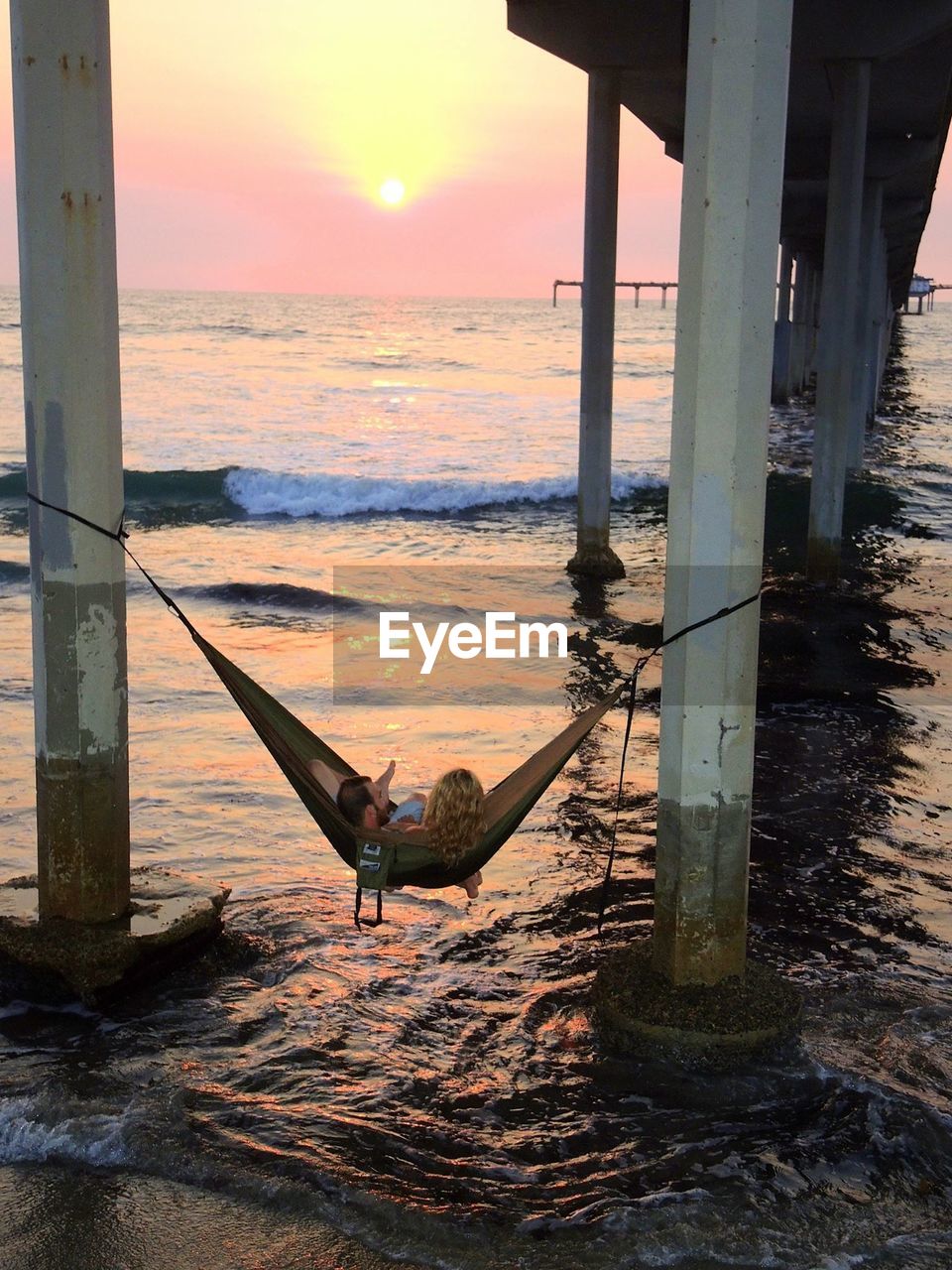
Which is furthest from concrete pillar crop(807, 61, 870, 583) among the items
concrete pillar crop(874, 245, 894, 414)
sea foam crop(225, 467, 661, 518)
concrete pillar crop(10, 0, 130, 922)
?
concrete pillar crop(874, 245, 894, 414)

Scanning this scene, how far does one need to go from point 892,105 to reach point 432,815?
1495 cm

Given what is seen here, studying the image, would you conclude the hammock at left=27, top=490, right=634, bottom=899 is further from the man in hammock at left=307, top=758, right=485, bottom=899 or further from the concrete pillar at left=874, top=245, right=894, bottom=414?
the concrete pillar at left=874, top=245, right=894, bottom=414

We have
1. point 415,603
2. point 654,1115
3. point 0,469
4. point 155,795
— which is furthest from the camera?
point 0,469

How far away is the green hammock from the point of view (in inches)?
174

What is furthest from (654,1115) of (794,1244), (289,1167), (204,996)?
(204,996)

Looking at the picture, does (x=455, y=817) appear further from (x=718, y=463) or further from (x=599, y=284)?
(x=599, y=284)

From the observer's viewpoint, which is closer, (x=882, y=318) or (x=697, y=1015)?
(x=697, y=1015)

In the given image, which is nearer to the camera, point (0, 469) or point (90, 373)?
point (90, 373)

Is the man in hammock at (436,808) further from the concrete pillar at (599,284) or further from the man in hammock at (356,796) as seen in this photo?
the concrete pillar at (599,284)

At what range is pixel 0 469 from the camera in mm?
23453

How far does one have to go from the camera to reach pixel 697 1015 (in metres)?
4.22

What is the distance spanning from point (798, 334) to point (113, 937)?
1546 inches

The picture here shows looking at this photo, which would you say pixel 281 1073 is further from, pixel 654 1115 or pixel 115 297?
pixel 115 297

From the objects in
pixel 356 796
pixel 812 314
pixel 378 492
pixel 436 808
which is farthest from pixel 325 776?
pixel 812 314
